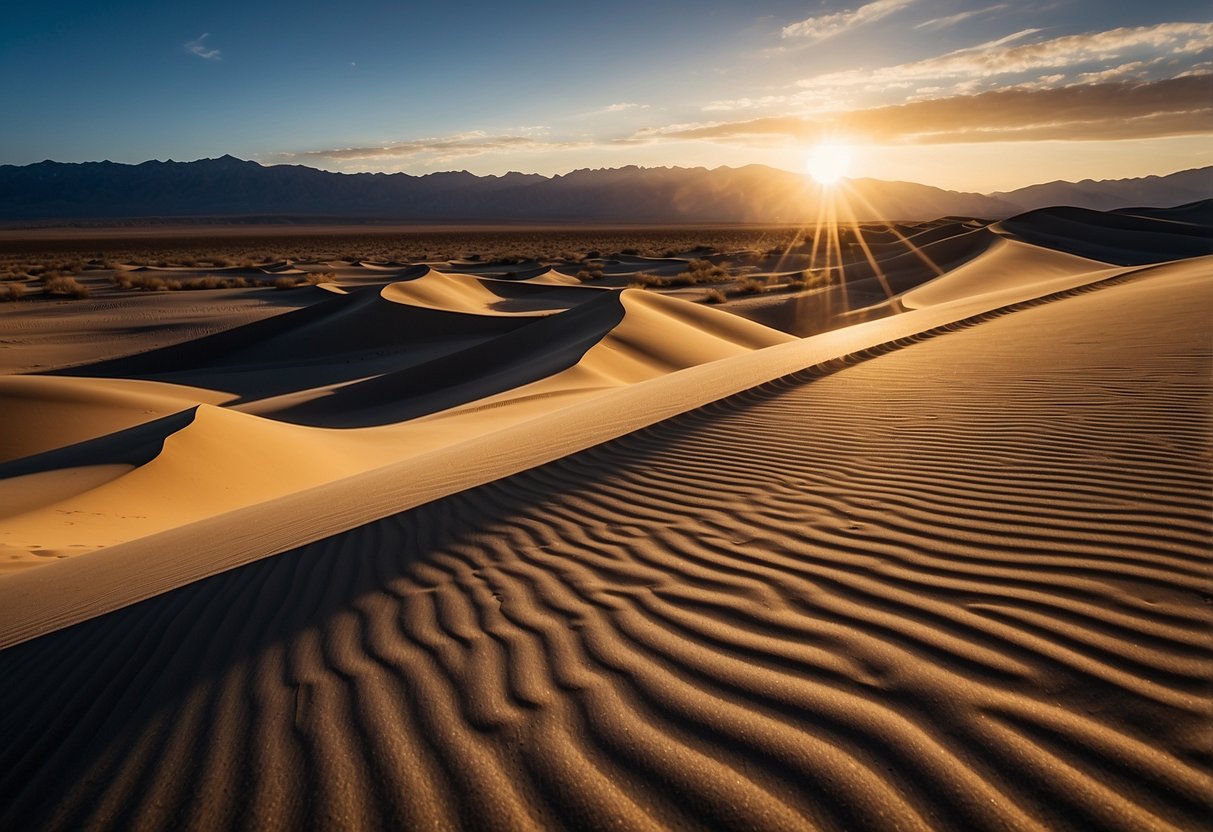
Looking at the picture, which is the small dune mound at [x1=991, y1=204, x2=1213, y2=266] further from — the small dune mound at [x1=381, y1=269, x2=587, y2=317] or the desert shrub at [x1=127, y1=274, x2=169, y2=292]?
the desert shrub at [x1=127, y1=274, x2=169, y2=292]

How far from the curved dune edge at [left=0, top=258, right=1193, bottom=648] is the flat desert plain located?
0.16ft

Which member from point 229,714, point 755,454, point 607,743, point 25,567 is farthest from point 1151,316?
point 25,567

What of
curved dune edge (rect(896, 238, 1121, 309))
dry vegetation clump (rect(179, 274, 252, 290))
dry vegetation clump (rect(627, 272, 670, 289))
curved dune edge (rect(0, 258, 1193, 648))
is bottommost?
dry vegetation clump (rect(627, 272, 670, 289))

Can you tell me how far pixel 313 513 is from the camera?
16.8 feet

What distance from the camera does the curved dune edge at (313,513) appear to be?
404 centimetres

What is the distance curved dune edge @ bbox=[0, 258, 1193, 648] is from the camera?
159 inches

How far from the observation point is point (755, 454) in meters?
4.97

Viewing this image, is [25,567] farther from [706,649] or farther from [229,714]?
[706,649]

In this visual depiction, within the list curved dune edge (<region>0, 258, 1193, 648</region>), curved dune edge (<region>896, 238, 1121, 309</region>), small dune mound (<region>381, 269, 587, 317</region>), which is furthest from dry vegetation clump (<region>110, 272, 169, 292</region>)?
curved dune edge (<region>896, 238, 1121, 309</region>)

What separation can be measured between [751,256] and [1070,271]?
20072 millimetres

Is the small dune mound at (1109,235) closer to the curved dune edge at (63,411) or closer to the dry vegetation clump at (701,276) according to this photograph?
the dry vegetation clump at (701,276)

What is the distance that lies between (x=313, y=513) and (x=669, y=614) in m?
3.32

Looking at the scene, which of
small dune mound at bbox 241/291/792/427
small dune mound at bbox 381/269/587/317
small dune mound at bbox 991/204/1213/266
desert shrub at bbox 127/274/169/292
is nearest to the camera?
small dune mound at bbox 241/291/792/427

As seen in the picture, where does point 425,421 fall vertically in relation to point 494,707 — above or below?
below
